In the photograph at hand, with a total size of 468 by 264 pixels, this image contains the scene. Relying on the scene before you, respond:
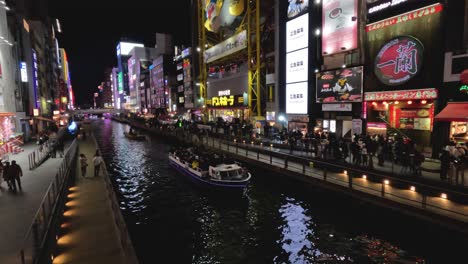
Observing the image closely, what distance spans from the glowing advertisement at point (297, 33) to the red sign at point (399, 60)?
12.5m

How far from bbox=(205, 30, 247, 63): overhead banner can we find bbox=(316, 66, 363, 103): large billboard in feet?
76.4

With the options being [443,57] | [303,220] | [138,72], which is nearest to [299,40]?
[443,57]

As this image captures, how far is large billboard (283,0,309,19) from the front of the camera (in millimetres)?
35819

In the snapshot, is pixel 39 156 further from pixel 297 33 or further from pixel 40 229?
pixel 297 33

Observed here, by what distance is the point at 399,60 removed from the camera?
2366 centimetres

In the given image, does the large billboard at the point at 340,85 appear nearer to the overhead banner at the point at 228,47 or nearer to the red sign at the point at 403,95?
the red sign at the point at 403,95

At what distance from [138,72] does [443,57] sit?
509 ft

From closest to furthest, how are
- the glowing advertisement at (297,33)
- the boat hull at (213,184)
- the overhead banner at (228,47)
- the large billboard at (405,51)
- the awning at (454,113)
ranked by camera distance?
the awning at (454,113)
the boat hull at (213,184)
the large billboard at (405,51)
the glowing advertisement at (297,33)
the overhead banner at (228,47)

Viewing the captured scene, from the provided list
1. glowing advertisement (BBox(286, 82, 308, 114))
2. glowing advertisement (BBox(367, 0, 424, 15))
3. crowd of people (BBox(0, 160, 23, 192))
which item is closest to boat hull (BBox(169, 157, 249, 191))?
crowd of people (BBox(0, 160, 23, 192))

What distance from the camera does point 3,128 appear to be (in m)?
33.8

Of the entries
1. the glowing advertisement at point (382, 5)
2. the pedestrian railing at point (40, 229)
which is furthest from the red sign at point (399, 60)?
the pedestrian railing at point (40, 229)

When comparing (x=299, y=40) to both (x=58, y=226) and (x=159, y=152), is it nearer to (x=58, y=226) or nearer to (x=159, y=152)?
(x=159, y=152)

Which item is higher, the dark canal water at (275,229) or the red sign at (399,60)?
the red sign at (399,60)

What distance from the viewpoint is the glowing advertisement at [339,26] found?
93.0 ft
